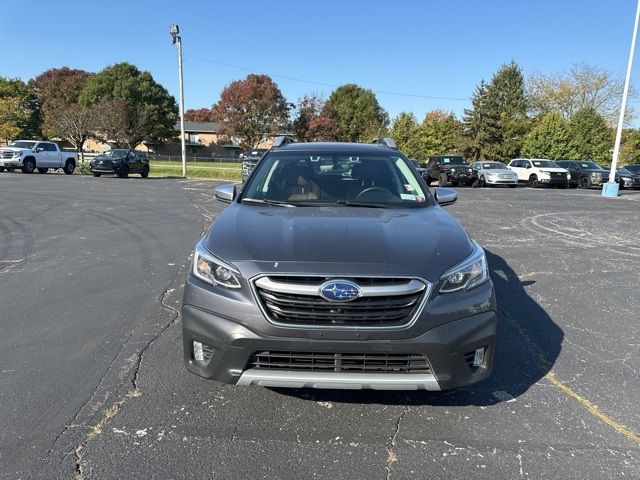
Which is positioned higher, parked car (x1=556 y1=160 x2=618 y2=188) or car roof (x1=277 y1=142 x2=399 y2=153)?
car roof (x1=277 y1=142 x2=399 y2=153)

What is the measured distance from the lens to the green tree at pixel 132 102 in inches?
2372

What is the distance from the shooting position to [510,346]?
4074 mm

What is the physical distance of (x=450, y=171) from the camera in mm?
27109

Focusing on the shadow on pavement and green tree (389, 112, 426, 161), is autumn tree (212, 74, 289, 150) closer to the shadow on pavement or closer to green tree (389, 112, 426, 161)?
green tree (389, 112, 426, 161)

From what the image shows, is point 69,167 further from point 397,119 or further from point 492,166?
point 397,119

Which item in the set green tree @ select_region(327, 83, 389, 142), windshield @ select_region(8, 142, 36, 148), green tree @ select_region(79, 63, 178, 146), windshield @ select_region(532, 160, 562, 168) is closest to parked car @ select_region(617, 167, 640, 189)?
windshield @ select_region(532, 160, 562, 168)

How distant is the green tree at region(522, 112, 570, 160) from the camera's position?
160ft

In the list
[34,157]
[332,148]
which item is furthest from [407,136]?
[332,148]

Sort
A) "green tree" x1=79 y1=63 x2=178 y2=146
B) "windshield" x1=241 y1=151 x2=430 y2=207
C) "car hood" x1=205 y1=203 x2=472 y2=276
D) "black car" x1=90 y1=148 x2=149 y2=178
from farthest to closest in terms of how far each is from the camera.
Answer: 1. "green tree" x1=79 y1=63 x2=178 y2=146
2. "black car" x1=90 y1=148 x2=149 y2=178
3. "windshield" x1=241 y1=151 x2=430 y2=207
4. "car hood" x1=205 y1=203 x2=472 y2=276

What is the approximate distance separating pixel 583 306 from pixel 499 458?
10.6 feet

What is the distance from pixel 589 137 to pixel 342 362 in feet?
188

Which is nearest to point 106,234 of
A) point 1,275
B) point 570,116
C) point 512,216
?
point 1,275

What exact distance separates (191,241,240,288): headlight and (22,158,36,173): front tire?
29982 mm

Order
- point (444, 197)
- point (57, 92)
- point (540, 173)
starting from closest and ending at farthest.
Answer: point (444, 197)
point (540, 173)
point (57, 92)
